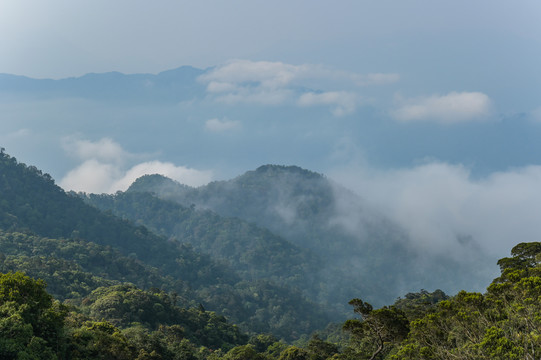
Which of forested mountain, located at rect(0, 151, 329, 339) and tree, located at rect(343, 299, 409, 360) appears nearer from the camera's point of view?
tree, located at rect(343, 299, 409, 360)

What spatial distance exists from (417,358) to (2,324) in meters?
23.9

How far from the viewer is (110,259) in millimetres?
122562

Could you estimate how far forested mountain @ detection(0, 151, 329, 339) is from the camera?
10794cm

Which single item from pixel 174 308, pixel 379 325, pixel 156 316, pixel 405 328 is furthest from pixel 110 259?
pixel 405 328

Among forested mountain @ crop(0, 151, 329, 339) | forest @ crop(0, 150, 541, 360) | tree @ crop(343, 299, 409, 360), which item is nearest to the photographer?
forest @ crop(0, 150, 541, 360)

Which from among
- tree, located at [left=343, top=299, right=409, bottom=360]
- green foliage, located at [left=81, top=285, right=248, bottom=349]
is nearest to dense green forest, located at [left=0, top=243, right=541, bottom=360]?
tree, located at [left=343, top=299, right=409, bottom=360]

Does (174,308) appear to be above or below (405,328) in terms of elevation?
below

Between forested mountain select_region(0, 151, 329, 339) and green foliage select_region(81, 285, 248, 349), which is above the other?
forested mountain select_region(0, 151, 329, 339)

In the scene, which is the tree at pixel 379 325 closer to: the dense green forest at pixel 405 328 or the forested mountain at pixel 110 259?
the dense green forest at pixel 405 328

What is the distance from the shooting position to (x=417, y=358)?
95.7ft

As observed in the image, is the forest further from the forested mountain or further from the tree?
the forested mountain

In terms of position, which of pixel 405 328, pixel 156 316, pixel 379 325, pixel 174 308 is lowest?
pixel 156 316

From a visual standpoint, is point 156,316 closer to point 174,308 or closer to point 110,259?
point 174,308

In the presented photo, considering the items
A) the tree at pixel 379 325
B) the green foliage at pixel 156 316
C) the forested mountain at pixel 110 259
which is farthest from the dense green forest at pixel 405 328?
the forested mountain at pixel 110 259
